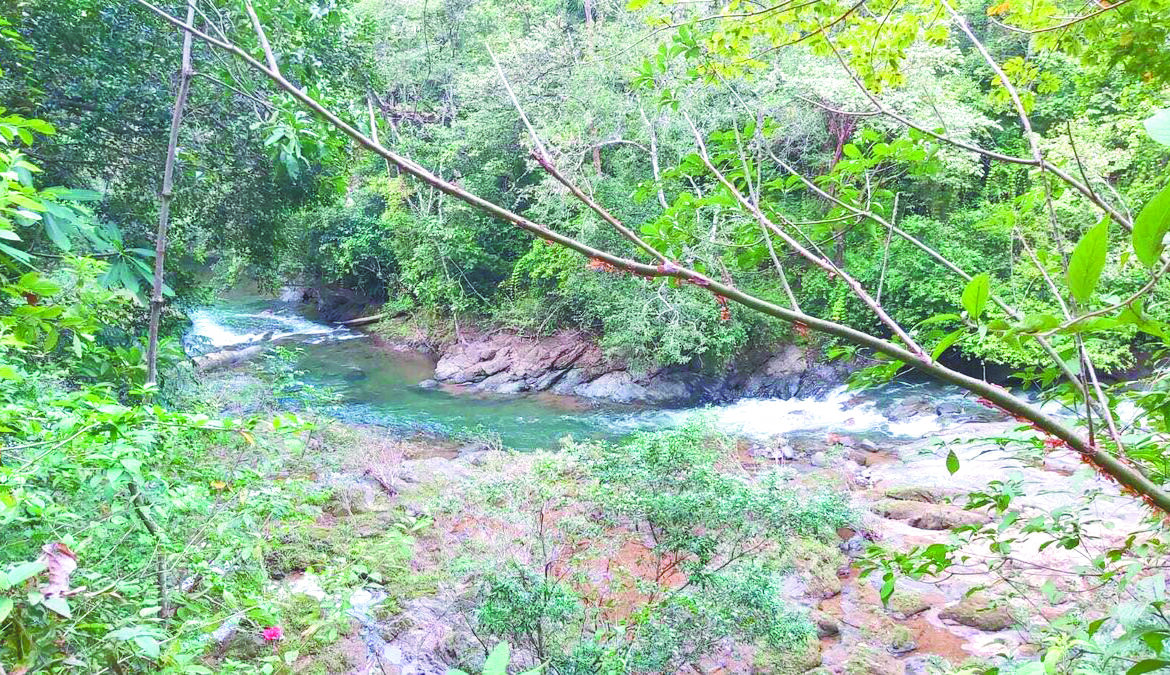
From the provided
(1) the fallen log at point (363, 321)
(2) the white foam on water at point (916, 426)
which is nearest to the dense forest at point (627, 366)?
(2) the white foam on water at point (916, 426)

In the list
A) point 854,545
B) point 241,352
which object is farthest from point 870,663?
point 241,352

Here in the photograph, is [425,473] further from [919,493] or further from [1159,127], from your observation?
[1159,127]

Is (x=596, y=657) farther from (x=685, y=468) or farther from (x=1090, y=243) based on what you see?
(x=1090, y=243)

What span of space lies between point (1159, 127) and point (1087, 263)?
0.12 meters

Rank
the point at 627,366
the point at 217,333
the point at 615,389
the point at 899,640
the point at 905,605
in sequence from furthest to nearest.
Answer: the point at 217,333 → the point at 627,366 → the point at 615,389 → the point at 905,605 → the point at 899,640

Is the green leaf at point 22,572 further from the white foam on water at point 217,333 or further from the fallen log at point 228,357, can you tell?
the white foam on water at point 217,333

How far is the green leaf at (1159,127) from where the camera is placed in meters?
0.50

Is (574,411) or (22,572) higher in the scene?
(22,572)

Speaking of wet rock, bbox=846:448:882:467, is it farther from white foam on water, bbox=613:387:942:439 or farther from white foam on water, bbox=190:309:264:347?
white foam on water, bbox=190:309:264:347

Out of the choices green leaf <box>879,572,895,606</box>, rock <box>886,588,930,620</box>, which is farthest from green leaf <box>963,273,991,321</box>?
rock <box>886,588,930,620</box>

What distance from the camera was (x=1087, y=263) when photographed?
526 millimetres

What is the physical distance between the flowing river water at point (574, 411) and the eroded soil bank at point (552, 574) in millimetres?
2893

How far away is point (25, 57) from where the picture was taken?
367 centimetres

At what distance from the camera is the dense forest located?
111cm
